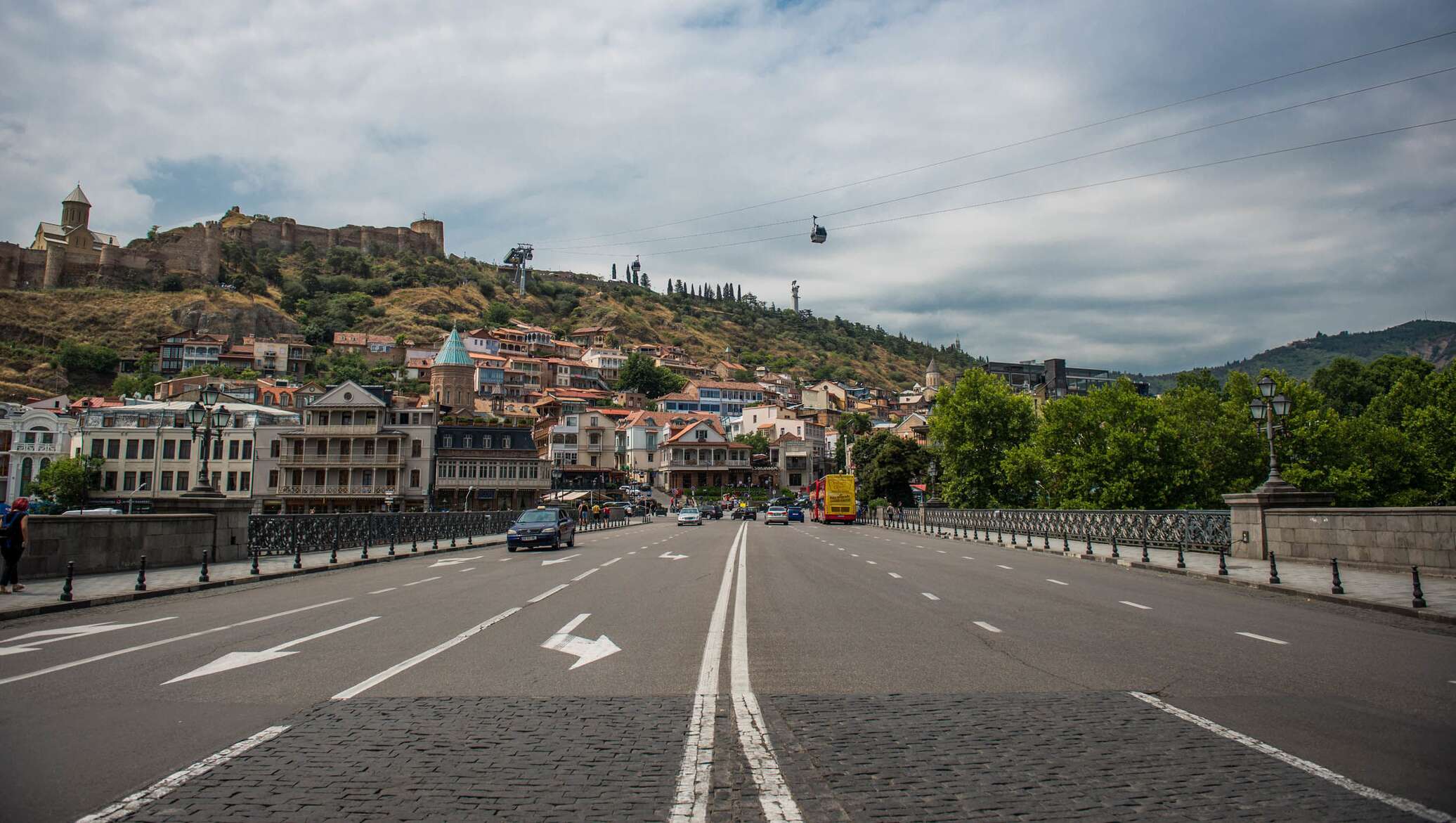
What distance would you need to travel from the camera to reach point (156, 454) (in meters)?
82.2

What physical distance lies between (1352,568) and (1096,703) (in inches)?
671

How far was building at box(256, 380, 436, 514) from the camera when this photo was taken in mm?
80625

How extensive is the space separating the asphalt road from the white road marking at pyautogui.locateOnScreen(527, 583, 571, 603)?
24.4 inches

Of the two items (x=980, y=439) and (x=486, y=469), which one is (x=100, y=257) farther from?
(x=980, y=439)

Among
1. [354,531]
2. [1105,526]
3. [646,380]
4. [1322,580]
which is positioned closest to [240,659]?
[1322,580]

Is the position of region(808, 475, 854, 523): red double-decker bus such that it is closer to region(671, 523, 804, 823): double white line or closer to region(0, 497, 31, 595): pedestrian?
region(0, 497, 31, 595): pedestrian

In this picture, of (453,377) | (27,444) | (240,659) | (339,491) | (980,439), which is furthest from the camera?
(453,377)

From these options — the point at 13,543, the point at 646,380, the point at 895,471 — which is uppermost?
the point at 646,380

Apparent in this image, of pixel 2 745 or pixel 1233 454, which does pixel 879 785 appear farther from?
pixel 1233 454

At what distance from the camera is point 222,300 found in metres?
152

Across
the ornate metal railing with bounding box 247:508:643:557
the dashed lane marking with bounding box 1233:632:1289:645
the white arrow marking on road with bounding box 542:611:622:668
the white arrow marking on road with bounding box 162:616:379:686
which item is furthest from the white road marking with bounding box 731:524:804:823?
the ornate metal railing with bounding box 247:508:643:557

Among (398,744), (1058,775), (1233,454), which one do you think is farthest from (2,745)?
(1233,454)

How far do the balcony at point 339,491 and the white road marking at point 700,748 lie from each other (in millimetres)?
76646

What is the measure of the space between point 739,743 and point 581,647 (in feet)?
14.5
